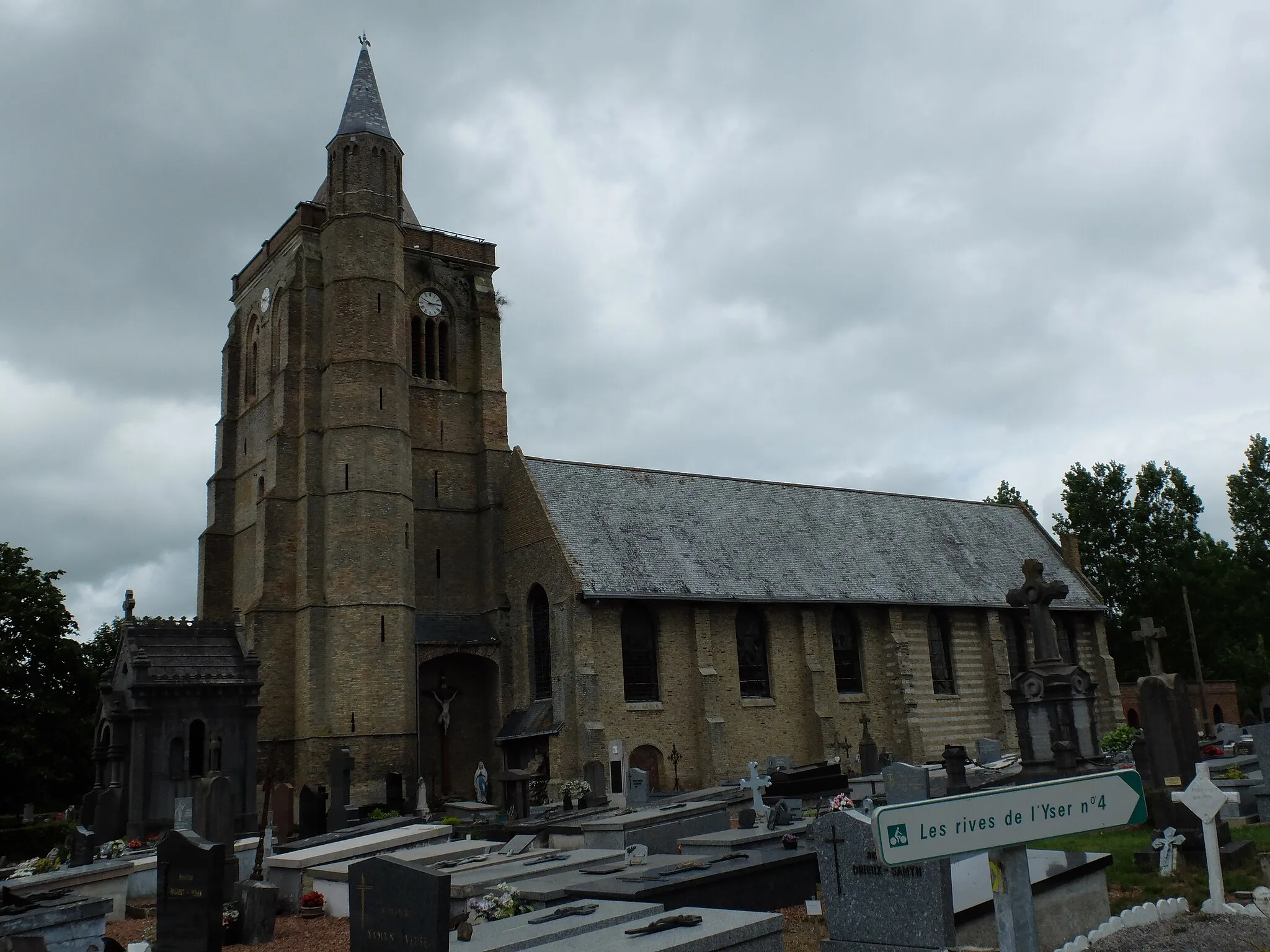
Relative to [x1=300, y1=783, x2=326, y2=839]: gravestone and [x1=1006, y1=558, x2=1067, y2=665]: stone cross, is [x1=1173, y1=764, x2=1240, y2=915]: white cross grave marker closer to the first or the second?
[x1=1006, y1=558, x2=1067, y2=665]: stone cross

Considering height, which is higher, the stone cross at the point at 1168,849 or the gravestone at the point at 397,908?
the gravestone at the point at 397,908

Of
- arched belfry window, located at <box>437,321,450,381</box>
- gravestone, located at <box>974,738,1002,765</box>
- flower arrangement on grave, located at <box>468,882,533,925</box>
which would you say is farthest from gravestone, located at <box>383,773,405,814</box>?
flower arrangement on grave, located at <box>468,882,533,925</box>

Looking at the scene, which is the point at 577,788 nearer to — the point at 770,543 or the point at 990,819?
the point at 770,543

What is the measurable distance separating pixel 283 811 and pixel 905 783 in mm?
16005

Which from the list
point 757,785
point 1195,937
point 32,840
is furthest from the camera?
point 32,840

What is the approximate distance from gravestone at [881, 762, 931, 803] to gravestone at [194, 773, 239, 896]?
8657 millimetres

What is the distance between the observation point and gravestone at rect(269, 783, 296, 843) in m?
22.5

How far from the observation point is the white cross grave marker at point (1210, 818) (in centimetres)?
862

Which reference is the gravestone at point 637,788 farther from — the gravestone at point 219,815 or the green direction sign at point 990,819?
the green direction sign at point 990,819

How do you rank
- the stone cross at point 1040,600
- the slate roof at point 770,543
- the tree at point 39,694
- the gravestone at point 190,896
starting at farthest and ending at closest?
the tree at point 39,694
the slate roof at point 770,543
the stone cross at point 1040,600
the gravestone at point 190,896

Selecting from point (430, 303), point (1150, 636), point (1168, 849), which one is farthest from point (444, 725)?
point (1168, 849)

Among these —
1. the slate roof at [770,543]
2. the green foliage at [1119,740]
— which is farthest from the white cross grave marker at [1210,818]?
the slate roof at [770,543]

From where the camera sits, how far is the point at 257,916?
1188 cm

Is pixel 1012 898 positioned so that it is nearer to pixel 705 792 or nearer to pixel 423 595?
pixel 705 792
